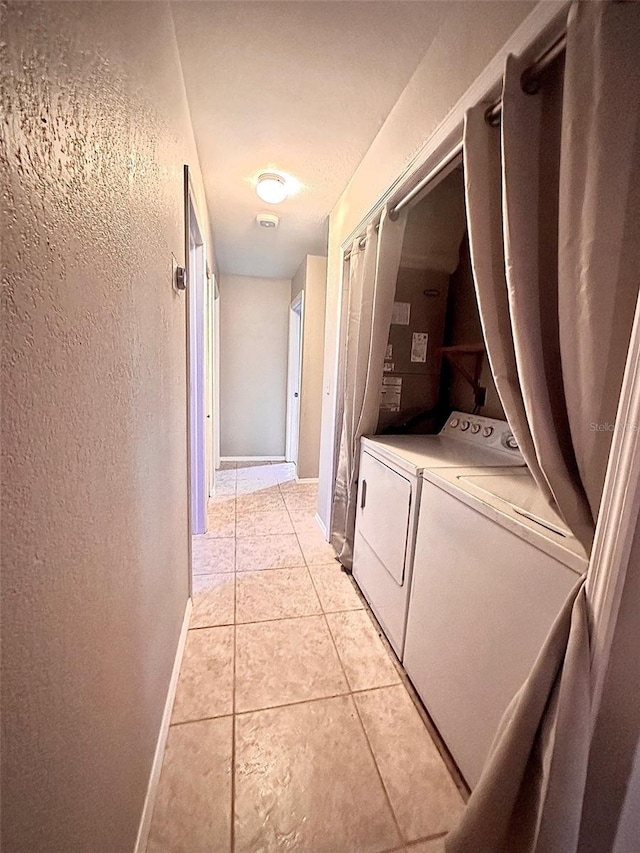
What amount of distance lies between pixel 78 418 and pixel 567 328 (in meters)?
1.05

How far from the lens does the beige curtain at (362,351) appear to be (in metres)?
1.80

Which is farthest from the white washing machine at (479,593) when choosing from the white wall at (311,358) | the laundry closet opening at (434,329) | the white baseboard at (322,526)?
the white wall at (311,358)

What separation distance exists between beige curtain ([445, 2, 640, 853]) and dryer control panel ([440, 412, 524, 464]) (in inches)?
28.3

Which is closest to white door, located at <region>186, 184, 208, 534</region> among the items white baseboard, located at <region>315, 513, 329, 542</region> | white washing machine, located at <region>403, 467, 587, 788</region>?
white baseboard, located at <region>315, 513, 329, 542</region>

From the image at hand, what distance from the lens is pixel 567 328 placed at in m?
0.80

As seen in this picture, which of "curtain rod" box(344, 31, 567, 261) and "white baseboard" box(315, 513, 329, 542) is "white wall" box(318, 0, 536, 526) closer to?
"curtain rod" box(344, 31, 567, 261)

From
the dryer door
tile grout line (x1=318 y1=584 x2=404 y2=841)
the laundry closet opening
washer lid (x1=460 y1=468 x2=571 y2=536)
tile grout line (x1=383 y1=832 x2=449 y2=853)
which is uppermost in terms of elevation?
the laundry closet opening

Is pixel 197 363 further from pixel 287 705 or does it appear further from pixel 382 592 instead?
pixel 287 705

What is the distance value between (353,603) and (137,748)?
1.29 m

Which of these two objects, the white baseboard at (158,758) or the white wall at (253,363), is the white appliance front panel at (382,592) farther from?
the white wall at (253,363)

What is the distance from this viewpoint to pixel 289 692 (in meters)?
1.41

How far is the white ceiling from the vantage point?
3.96 feet

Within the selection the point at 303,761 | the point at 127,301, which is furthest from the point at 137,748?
the point at 127,301

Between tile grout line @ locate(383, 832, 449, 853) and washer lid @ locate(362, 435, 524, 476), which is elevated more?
washer lid @ locate(362, 435, 524, 476)
